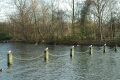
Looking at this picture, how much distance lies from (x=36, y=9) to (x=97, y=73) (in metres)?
46.1

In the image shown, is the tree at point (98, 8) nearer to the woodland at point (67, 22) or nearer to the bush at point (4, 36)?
the woodland at point (67, 22)

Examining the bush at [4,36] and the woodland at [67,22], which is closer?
the woodland at [67,22]

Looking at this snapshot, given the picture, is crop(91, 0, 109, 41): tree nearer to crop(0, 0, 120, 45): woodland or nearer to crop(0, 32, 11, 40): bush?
crop(0, 0, 120, 45): woodland

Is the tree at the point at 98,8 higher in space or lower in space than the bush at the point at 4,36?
higher

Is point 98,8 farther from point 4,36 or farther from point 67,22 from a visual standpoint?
point 4,36

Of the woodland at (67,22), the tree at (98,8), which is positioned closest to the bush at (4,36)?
the woodland at (67,22)

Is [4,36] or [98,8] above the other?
[98,8]

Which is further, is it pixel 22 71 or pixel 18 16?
pixel 18 16

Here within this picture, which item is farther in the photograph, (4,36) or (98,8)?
(4,36)

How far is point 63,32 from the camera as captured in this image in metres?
61.7

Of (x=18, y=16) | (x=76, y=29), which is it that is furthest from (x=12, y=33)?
(x=76, y=29)

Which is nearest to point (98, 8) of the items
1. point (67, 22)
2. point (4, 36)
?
point (67, 22)

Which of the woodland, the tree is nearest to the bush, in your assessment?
the woodland

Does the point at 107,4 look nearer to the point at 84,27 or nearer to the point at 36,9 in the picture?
the point at 84,27
